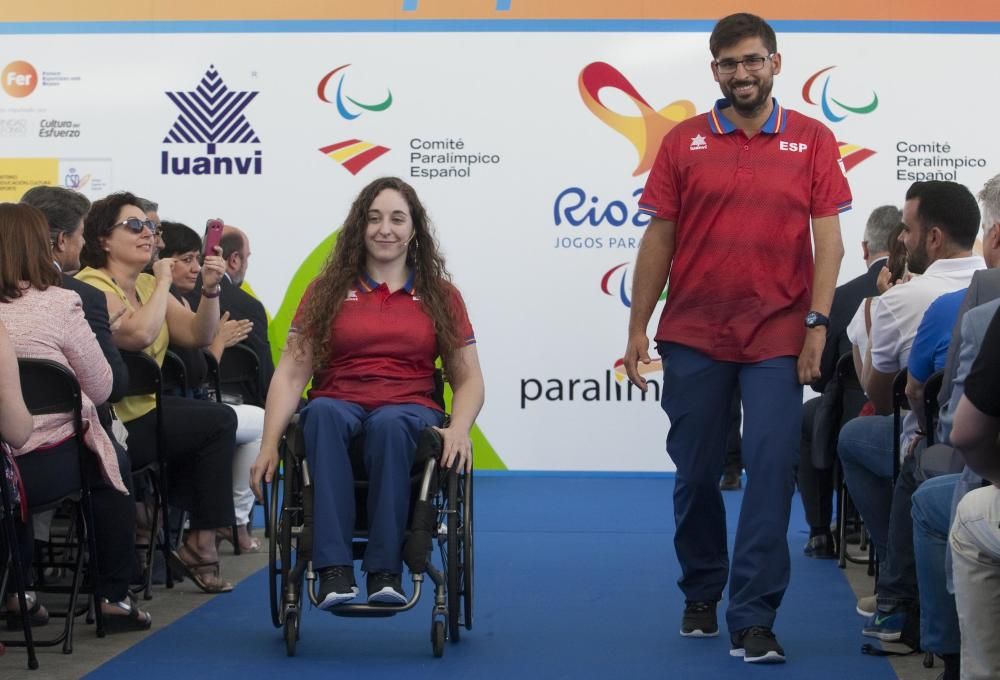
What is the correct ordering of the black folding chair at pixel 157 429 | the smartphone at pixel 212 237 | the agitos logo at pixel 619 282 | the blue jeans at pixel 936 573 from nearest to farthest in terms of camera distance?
the blue jeans at pixel 936 573
the black folding chair at pixel 157 429
the smartphone at pixel 212 237
the agitos logo at pixel 619 282

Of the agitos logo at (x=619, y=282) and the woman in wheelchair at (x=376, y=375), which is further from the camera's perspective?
the agitos logo at (x=619, y=282)

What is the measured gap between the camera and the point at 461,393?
396 cm

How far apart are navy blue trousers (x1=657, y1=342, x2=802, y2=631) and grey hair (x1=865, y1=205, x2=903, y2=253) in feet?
6.95

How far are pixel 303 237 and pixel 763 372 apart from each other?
16.1 ft

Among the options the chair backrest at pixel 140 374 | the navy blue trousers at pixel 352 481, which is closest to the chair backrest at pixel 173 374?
the chair backrest at pixel 140 374

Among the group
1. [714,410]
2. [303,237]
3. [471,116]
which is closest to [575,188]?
[471,116]

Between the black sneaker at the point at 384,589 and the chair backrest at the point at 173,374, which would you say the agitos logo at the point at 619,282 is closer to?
the chair backrest at the point at 173,374

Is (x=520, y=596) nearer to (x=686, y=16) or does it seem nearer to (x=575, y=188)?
(x=575, y=188)

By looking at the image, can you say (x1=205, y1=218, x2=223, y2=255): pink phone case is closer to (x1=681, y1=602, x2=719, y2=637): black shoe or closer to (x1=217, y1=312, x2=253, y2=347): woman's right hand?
(x1=217, y1=312, x2=253, y2=347): woman's right hand

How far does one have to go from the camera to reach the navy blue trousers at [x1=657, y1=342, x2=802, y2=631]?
374 cm

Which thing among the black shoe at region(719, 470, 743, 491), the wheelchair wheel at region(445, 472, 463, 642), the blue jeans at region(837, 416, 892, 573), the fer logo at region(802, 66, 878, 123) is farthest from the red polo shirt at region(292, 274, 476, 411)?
the fer logo at region(802, 66, 878, 123)

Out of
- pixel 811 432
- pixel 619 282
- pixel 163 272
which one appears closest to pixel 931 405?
pixel 811 432

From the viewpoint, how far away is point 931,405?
368cm

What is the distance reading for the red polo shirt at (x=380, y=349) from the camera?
3926mm
